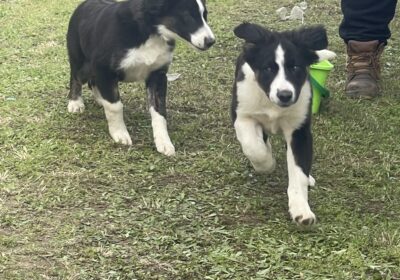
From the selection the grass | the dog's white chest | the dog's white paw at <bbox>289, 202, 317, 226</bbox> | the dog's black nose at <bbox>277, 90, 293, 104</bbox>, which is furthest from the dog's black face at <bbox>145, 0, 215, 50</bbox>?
the dog's white paw at <bbox>289, 202, 317, 226</bbox>

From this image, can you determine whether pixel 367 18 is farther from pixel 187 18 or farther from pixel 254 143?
A: pixel 254 143

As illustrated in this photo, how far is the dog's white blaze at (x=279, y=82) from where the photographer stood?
3.38 meters

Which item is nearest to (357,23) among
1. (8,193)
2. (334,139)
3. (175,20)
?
(334,139)

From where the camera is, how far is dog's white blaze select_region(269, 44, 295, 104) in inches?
133

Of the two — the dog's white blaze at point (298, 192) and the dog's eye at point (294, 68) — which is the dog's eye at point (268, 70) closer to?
the dog's eye at point (294, 68)

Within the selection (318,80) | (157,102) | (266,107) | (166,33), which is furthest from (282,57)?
(318,80)

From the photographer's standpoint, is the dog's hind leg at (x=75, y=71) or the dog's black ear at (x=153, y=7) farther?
the dog's hind leg at (x=75, y=71)

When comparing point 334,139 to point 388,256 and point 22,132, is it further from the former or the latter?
point 22,132

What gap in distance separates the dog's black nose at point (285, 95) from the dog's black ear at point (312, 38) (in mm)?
308

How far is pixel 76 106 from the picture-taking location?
504 centimetres

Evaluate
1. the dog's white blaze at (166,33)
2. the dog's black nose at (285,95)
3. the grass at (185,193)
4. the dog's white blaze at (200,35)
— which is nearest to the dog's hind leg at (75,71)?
the grass at (185,193)

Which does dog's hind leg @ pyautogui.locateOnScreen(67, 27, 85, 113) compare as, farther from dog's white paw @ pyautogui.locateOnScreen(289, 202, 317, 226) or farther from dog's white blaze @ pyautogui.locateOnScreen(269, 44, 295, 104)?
dog's white paw @ pyautogui.locateOnScreen(289, 202, 317, 226)

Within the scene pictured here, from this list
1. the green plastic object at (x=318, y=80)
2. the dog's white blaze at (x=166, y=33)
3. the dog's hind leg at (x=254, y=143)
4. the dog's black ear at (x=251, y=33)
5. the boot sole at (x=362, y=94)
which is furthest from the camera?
the boot sole at (x=362, y=94)

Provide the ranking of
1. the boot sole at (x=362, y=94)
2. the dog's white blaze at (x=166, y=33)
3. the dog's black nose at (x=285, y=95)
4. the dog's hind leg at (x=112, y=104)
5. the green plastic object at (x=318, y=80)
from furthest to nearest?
the boot sole at (x=362, y=94)
the green plastic object at (x=318, y=80)
the dog's hind leg at (x=112, y=104)
the dog's white blaze at (x=166, y=33)
the dog's black nose at (x=285, y=95)
